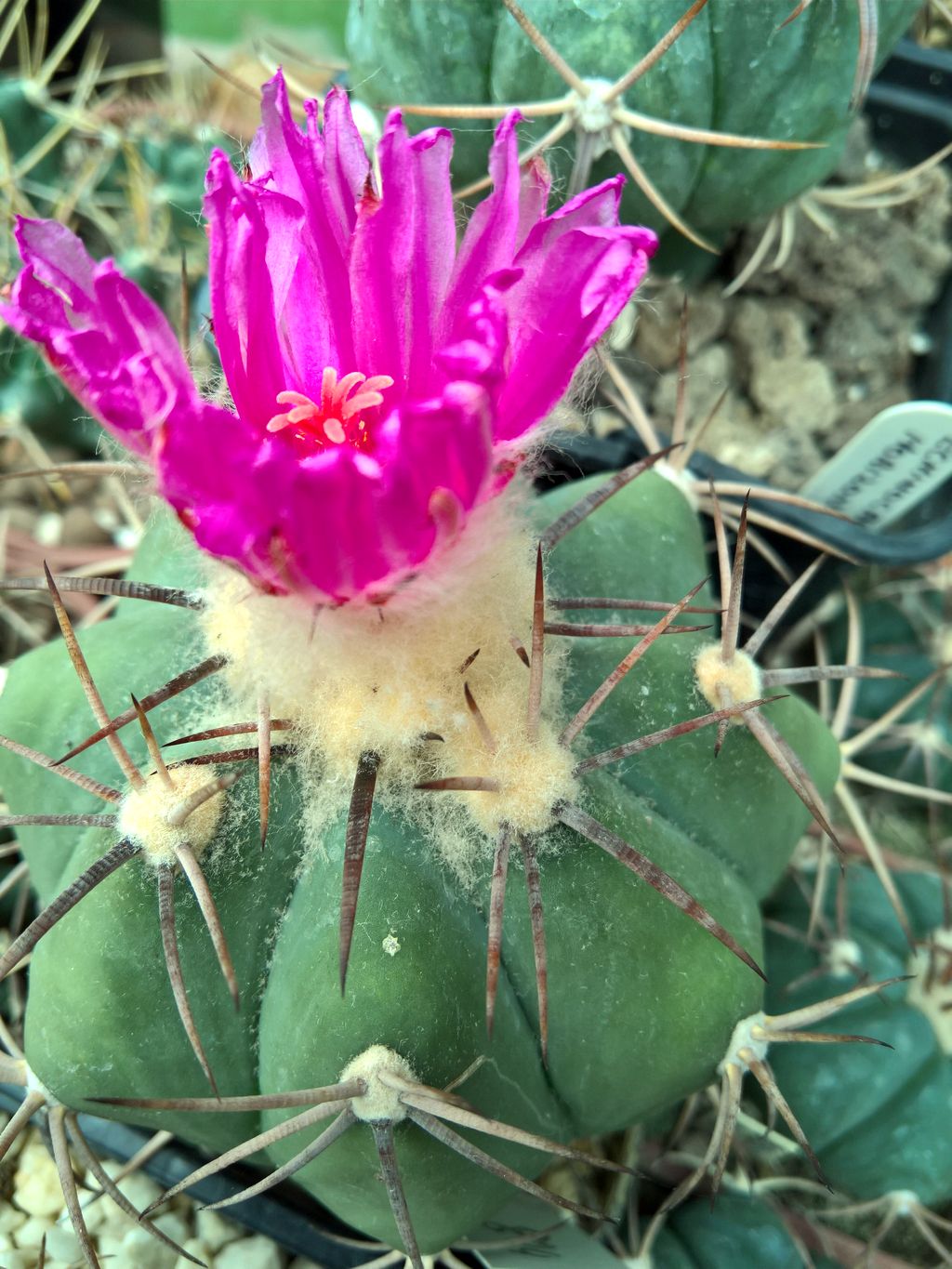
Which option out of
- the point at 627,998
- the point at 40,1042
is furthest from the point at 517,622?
the point at 40,1042

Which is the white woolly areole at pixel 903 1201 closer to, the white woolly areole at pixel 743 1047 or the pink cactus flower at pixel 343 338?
the white woolly areole at pixel 743 1047

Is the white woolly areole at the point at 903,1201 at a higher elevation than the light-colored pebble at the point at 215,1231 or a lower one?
higher

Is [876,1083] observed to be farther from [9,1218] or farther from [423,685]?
[9,1218]

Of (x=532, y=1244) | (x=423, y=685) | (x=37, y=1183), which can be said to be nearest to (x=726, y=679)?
(x=423, y=685)

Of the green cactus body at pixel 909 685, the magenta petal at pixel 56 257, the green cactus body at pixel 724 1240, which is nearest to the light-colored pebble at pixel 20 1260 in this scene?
the green cactus body at pixel 724 1240

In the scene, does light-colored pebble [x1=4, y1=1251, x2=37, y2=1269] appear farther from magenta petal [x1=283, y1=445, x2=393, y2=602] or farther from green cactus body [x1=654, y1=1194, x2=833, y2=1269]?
magenta petal [x1=283, y1=445, x2=393, y2=602]

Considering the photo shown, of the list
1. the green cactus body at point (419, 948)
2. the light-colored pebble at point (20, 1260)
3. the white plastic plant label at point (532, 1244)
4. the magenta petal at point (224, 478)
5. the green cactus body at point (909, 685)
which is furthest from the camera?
the green cactus body at point (909, 685)
